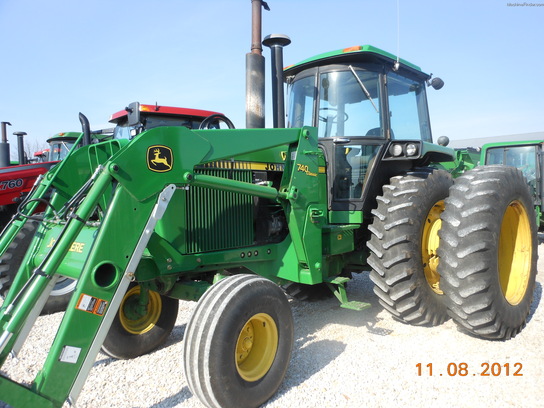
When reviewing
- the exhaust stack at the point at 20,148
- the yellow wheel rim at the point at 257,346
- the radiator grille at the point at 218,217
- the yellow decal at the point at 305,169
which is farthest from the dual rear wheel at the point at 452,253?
the exhaust stack at the point at 20,148

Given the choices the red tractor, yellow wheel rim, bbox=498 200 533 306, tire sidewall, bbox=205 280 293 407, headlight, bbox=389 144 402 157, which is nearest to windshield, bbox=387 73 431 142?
headlight, bbox=389 144 402 157

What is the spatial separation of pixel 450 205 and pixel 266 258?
1.56m

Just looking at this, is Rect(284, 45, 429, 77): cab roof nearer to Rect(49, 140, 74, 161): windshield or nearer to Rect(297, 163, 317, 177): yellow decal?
Rect(297, 163, 317, 177): yellow decal

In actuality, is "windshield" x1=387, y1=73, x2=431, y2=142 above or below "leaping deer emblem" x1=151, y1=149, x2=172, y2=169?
above

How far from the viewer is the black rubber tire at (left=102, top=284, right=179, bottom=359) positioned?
327 centimetres

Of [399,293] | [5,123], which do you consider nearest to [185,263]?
[399,293]

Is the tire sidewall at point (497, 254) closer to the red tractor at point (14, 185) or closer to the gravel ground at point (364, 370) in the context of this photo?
the gravel ground at point (364, 370)

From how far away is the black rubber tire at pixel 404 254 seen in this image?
3449mm

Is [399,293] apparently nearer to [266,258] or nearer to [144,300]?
[266,258]

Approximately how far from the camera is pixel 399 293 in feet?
11.4

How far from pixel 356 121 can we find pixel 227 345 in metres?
2.41

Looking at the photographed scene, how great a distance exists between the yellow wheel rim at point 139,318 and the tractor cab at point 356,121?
1749mm

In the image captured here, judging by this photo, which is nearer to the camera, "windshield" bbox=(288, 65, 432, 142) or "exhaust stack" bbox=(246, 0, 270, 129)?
"exhaust stack" bbox=(246, 0, 270, 129)

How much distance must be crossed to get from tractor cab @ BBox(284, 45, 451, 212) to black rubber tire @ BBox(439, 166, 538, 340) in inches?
22.1
